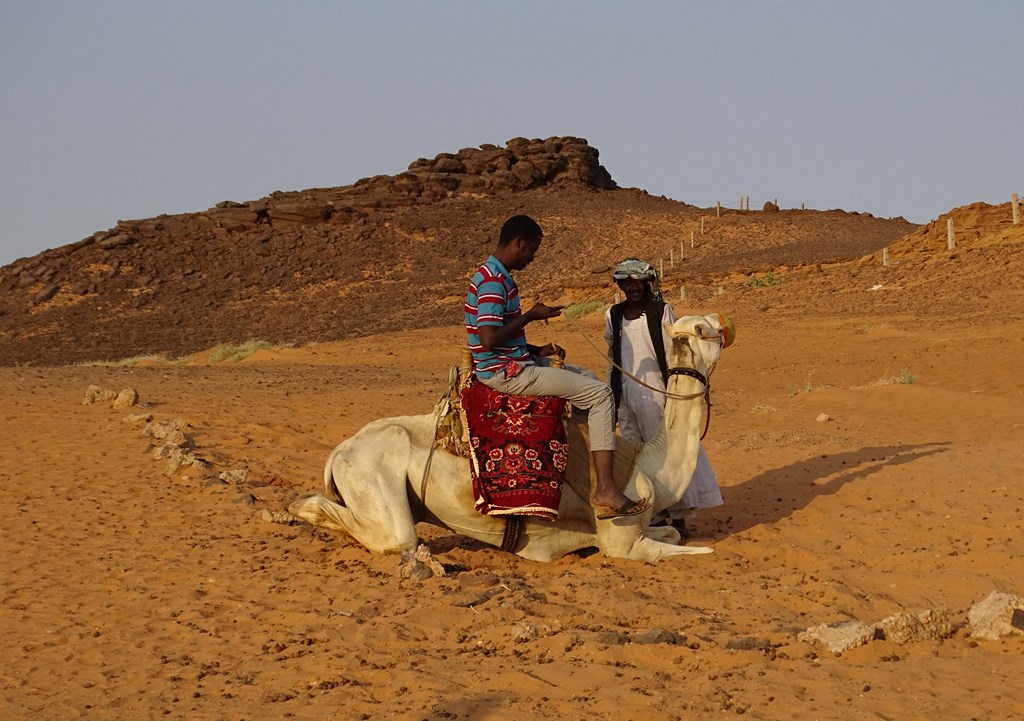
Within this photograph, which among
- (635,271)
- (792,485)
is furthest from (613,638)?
(792,485)

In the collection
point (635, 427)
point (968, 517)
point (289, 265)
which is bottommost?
point (968, 517)

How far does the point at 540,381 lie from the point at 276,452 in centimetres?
535

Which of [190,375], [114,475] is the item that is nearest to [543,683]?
[114,475]

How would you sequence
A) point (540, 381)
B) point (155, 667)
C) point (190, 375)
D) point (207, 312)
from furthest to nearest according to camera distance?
point (207, 312)
point (190, 375)
point (540, 381)
point (155, 667)

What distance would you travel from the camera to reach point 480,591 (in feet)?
22.4

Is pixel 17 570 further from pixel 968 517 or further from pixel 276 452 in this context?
pixel 968 517

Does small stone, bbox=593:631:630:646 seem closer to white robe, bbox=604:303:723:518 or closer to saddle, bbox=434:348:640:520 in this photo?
saddle, bbox=434:348:640:520

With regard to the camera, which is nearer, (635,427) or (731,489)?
(635,427)

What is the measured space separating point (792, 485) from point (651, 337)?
2.82 m

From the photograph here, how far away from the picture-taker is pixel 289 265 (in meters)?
62.0

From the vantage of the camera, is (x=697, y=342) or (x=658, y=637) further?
(x=697, y=342)

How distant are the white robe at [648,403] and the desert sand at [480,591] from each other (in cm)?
35

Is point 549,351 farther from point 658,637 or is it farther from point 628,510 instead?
point 658,637

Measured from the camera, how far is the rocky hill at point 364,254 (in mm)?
50531
